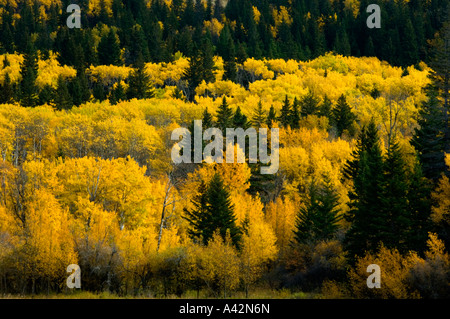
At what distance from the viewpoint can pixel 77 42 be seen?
128875mm

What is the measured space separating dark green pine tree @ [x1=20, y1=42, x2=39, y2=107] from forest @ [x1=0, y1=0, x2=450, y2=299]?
57 centimetres

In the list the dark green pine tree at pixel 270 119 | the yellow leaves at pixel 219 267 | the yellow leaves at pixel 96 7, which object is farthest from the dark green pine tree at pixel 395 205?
the yellow leaves at pixel 96 7

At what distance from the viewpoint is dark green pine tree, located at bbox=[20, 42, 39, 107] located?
98.8 meters

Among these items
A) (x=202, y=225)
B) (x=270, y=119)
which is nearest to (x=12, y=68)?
(x=270, y=119)

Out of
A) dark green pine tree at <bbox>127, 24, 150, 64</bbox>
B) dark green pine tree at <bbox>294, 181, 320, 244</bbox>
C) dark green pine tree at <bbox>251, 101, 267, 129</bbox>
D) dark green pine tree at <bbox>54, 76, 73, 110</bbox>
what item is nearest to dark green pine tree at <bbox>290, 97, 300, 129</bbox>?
dark green pine tree at <bbox>251, 101, 267, 129</bbox>

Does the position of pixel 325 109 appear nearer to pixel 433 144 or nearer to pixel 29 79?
pixel 433 144

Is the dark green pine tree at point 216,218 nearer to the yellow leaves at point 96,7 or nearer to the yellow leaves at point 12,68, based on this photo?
the yellow leaves at point 12,68

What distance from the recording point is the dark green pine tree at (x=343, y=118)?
289 feet

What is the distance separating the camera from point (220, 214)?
49.7 meters

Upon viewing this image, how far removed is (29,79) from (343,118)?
228ft

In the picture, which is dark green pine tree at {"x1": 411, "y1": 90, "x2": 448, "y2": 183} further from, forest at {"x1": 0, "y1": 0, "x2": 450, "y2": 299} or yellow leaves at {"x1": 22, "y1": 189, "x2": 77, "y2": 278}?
yellow leaves at {"x1": 22, "y1": 189, "x2": 77, "y2": 278}

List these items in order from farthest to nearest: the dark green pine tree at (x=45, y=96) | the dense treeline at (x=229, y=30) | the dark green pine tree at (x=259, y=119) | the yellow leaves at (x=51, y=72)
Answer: the dense treeline at (x=229, y=30) < the yellow leaves at (x=51, y=72) < the dark green pine tree at (x=45, y=96) < the dark green pine tree at (x=259, y=119)

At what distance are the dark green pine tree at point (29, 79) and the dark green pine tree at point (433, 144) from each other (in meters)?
80.4
